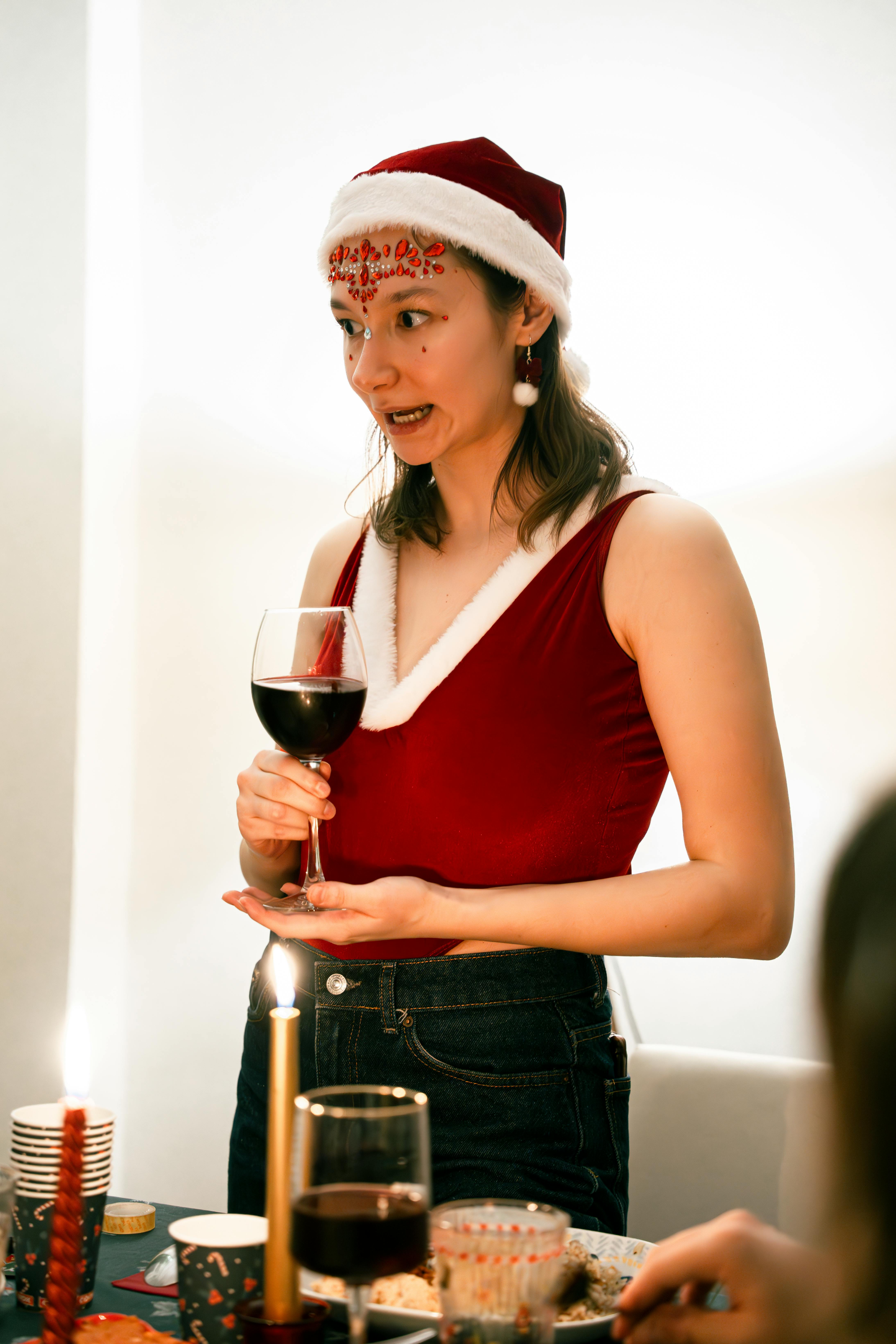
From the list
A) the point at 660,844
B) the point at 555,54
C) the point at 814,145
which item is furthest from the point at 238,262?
the point at 660,844

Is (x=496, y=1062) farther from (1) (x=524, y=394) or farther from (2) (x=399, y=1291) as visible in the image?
(1) (x=524, y=394)

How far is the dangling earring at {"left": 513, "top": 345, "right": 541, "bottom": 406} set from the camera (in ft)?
4.72

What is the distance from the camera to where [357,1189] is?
583 mm

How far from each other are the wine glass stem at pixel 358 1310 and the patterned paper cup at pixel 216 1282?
131 mm

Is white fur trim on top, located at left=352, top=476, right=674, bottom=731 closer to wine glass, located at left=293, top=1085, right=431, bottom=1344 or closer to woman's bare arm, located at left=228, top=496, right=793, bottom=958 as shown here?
woman's bare arm, located at left=228, top=496, right=793, bottom=958

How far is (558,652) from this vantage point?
1241 mm

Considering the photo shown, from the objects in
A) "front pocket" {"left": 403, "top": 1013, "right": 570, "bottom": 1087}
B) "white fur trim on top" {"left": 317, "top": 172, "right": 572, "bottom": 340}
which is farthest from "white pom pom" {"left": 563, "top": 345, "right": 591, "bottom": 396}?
"front pocket" {"left": 403, "top": 1013, "right": 570, "bottom": 1087}

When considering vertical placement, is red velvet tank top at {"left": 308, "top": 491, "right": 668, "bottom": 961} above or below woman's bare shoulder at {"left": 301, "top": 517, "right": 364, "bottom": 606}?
below

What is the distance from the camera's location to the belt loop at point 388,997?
1.13m

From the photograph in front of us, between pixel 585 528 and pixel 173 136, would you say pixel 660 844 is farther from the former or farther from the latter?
pixel 173 136

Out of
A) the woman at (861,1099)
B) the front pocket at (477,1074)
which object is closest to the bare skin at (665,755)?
the front pocket at (477,1074)

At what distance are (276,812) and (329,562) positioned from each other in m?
0.56

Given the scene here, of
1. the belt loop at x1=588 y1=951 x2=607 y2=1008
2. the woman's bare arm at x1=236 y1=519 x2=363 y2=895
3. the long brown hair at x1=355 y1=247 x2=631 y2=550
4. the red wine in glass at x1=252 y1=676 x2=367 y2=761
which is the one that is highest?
the long brown hair at x1=355 y1=247 x2=631 y2=550

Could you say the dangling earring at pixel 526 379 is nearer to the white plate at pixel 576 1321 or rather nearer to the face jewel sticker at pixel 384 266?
the face jewel sticker at pixel 384 266
